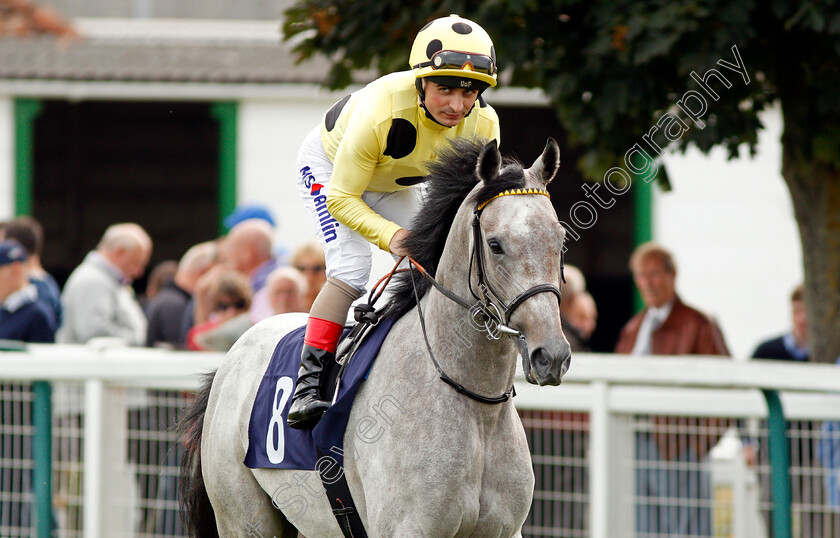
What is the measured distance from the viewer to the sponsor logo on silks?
4.05 meters

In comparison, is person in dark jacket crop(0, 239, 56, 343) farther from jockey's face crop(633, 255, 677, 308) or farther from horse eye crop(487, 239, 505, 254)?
horse eye crop(487, 239, 505, 254)

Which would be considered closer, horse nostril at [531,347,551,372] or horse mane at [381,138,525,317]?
horse nostril at [531,347,551,372]

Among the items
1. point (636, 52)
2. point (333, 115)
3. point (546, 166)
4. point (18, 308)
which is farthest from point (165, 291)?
point (546, 166)

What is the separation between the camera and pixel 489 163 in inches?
131

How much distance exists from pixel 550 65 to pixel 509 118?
9608mm

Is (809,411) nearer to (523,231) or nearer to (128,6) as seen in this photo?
(523,231)

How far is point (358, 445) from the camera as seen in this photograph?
3.60 meters

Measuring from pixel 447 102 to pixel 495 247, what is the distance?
2.16 ft

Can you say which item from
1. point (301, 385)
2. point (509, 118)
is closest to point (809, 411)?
point (301, 385)

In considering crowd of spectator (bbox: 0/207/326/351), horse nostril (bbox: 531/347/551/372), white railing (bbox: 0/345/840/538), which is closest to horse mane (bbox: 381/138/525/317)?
horse nostril (bbox: 531/347/551/372)

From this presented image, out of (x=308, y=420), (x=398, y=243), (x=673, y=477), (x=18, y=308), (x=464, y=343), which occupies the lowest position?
(x=673, y=477)

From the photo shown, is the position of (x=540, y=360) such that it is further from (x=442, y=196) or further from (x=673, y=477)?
(x=673, y=477)

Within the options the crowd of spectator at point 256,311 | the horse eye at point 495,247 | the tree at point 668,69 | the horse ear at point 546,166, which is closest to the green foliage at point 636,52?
the tree at point 668,69

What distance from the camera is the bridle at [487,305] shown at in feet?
10.2
